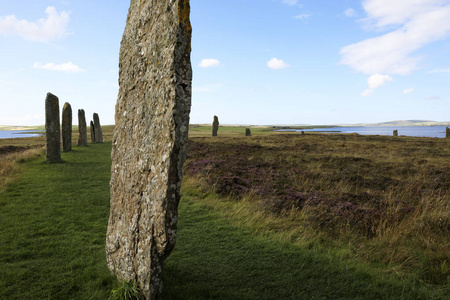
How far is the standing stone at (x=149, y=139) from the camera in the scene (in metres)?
3.66

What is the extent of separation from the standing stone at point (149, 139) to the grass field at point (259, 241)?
751 millimetres

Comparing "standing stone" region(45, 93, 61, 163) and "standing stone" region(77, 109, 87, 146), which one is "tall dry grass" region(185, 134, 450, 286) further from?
"standing stone" region(77, 109, 87, 146)

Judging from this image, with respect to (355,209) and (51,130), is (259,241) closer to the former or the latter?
(355,209)

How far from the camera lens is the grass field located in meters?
4.52

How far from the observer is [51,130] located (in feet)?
54.7

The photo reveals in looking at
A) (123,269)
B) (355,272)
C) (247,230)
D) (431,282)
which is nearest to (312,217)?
(247,230)

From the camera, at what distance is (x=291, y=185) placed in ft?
34.5

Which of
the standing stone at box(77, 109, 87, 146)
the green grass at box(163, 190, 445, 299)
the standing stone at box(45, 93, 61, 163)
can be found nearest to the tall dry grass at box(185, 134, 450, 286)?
the green grass at box(163, 190, 445, 299)

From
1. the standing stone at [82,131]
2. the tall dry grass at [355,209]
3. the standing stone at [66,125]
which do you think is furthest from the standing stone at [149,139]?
the standing stone at [82,131]

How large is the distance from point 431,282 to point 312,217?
8.84ft

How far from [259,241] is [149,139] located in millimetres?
A: 3660

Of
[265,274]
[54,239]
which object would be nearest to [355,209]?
[265,274]

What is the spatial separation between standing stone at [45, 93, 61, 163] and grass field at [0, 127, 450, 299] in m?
5.88

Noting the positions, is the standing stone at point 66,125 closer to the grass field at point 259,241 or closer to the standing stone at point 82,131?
the standing stone at point 82,131
